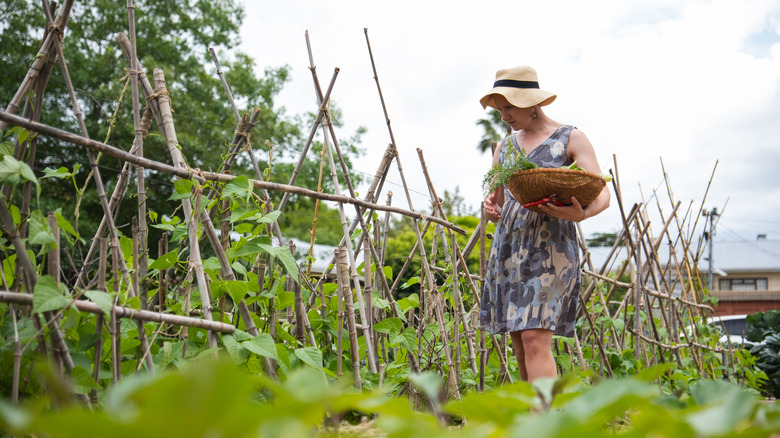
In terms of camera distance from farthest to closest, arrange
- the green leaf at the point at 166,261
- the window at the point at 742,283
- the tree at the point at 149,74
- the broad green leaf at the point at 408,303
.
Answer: the window at the point at 742,283 → the tree at the point at 149,74 → the broad green leaf at the point at 408,303 → the green leaf at the point at 166,261

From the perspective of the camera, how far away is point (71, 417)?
376mm

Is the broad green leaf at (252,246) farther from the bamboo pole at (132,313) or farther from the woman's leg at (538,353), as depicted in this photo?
the woman's leg at (538,353)

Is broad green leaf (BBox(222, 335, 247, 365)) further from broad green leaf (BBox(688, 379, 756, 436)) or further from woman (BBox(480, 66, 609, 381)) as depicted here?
broad green leaf (BBox(688, 379, 756, 436))

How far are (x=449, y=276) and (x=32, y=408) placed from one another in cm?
228

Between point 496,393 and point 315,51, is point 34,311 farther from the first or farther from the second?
point 315,51

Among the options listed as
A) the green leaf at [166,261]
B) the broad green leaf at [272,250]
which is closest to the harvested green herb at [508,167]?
the broad green leaf at [272,250]

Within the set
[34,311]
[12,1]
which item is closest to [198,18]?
[12,1]

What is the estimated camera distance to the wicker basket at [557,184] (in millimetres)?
1896

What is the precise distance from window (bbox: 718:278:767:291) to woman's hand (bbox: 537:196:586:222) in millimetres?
34469

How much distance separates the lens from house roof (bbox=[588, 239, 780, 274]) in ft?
104

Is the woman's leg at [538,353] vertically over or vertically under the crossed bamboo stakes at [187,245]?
under

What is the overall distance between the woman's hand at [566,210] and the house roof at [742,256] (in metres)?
29.8

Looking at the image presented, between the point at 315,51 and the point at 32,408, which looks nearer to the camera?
the point at 32,408

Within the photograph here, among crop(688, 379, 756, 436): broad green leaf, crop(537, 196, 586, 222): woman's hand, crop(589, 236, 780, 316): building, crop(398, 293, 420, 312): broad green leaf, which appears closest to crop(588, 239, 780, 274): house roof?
crop(589, 236, 780, 316): building
